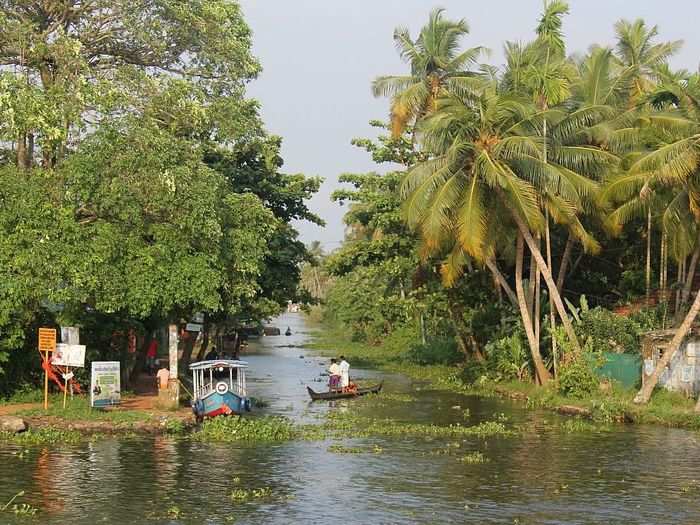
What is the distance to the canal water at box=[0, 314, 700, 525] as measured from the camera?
1563 centimetres

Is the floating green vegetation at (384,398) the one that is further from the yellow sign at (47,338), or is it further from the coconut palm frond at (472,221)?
the yellow sign at (47,338)

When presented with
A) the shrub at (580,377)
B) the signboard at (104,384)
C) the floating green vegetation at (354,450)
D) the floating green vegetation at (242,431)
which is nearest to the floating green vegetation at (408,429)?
the floating green vegetation at (242,431)

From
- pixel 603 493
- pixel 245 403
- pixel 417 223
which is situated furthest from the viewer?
pixel 417 223

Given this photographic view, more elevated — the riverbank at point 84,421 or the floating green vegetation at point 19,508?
the riverbank at point 84,421

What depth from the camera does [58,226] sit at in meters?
24.9

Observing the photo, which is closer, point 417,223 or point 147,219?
point 147,219

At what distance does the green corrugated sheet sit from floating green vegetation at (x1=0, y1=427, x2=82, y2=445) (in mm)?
16033

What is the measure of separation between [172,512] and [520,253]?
19866 millimetres

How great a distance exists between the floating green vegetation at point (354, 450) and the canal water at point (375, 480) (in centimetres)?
23

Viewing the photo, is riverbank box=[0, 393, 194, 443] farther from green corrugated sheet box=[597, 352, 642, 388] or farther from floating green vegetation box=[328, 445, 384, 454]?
green corrugated sheet box=[597, 352, 642, 388]

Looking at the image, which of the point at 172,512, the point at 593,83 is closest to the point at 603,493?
the point at 172,512

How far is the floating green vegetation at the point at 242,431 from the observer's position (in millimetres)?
23375

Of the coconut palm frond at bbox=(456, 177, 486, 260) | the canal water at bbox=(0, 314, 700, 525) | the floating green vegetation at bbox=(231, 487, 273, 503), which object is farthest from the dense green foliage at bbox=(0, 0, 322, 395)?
the floating green vegetation at bbox=(231, 487, 273, 503)

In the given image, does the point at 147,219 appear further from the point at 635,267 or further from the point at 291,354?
the point at 291,354
